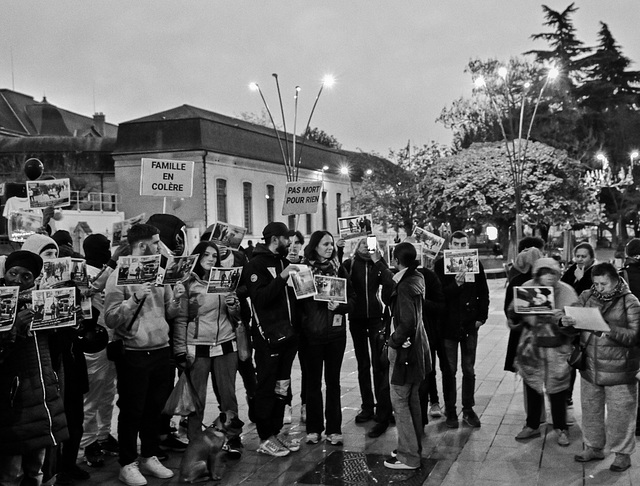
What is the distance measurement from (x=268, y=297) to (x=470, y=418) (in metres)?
2.59

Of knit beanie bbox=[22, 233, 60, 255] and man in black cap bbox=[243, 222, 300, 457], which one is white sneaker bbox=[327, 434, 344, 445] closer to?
man in black cap bbox=[243, 222, 300, 457]

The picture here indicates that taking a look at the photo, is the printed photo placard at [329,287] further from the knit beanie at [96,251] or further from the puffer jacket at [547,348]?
the knit beanie at [96,251]

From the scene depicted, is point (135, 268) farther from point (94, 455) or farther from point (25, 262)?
point (94, 455)

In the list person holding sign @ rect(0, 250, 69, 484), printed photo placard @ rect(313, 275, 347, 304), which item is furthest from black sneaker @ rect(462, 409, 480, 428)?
person holding sign @ rect(0, 250, 69, 484)

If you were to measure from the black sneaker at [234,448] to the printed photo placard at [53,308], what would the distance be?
2161 millimetres

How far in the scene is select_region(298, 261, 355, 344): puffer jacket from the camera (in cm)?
676

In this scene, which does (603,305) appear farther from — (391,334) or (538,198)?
(538,198)

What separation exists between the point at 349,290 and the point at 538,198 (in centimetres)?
2785

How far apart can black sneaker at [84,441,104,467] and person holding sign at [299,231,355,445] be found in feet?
6.36

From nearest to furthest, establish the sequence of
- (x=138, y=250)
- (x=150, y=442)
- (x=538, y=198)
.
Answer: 1. (x=138, y=250)
2. (x=150, y=442)
3. (x=538, y=198)

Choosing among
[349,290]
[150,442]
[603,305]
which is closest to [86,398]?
[150,442]

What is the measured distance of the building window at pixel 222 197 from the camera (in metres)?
41.5

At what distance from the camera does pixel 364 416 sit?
7.61m

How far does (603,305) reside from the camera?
5957 mm
